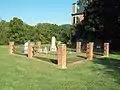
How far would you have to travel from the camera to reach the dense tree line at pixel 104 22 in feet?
123

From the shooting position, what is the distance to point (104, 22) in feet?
124

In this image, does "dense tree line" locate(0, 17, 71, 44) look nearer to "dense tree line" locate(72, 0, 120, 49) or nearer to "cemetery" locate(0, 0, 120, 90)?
"cemetery" locate(0, 0, 120, 90)

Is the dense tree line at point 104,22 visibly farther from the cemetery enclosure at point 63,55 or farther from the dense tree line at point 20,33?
the dense tree line at point 20,33

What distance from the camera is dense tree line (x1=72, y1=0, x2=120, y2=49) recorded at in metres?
37.4

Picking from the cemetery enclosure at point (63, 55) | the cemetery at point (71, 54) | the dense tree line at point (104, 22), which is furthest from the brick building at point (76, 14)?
the cemetery enclosure at point (63, 55)

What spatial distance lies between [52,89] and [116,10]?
27.9 m

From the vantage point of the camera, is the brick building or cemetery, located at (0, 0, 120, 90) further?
the brick building

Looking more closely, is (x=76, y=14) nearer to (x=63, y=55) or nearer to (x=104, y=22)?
(x=104, y=22)

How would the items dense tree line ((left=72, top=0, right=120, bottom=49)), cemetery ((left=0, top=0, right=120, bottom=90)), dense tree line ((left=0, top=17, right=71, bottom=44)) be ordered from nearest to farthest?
1. cemetery ((left=0, top=0, right=120, bottom=90))
2. dense tree line ((left=72, top=0, right=120, bottom=49))
3. dense tree line ((left=0, top=17, right=71, bottom=44))

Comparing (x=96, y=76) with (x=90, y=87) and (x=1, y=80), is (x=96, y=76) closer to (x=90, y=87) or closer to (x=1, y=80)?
(x=90, y=87)

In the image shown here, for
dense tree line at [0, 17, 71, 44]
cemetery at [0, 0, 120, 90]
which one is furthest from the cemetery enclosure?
dense tree line at [0, 17, 71, 44]

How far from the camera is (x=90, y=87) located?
37.8 ft

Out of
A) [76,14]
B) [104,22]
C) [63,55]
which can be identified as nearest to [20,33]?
[76,14]

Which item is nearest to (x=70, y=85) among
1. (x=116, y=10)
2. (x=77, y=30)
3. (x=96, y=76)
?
(x=96, y=76)
